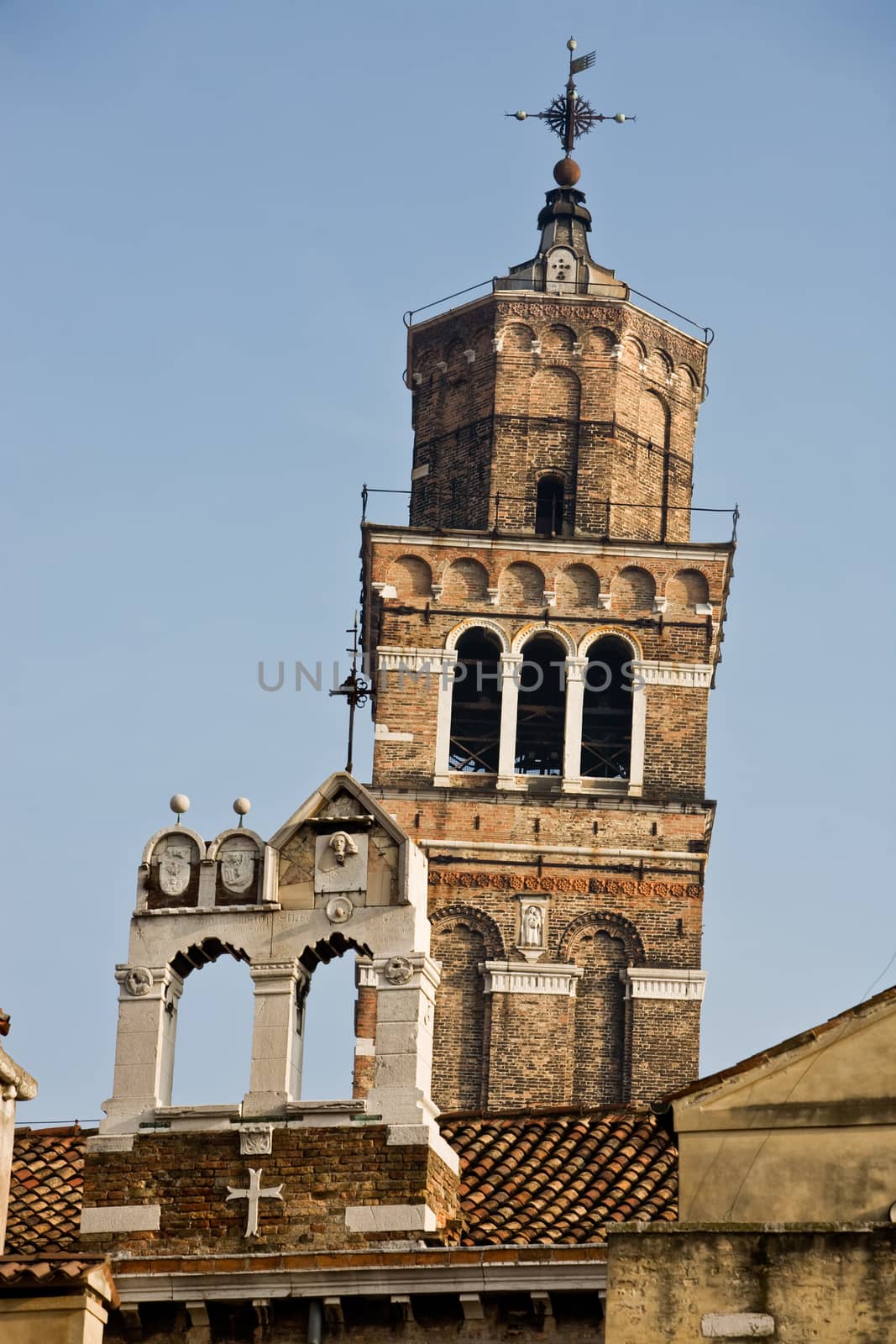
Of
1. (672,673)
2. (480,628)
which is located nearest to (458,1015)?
(480,628)

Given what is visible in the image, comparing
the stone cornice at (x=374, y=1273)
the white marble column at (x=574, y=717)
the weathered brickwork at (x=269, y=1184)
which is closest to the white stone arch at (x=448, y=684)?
the white marble column at (x=574, y=717)

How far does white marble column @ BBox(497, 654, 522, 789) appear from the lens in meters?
51.9

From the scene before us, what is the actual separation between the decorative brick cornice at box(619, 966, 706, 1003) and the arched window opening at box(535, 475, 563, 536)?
8.72m

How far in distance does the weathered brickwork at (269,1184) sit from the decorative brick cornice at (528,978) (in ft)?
85.8

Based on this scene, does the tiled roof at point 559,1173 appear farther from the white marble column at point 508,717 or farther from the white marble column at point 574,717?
the white marble column at point 574,717

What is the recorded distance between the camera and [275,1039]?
24.4m

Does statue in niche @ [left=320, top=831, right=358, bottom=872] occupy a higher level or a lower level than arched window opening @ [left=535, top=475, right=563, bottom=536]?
lower

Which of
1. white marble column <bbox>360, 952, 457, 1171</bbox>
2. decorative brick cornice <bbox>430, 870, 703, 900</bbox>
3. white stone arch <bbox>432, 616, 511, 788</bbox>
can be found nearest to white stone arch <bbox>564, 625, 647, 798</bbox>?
white stone arch <bbox>432, 616, 511, 788</bbox>

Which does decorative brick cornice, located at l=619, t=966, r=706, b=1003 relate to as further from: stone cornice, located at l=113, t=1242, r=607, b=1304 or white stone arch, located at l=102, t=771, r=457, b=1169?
stone cornice, located at l=113, t=1242, r=607, b=1304

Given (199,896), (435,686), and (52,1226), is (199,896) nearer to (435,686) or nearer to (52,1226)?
(52,1226)

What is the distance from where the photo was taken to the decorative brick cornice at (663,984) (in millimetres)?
50200

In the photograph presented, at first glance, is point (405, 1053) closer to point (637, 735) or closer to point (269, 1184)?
point (269, 1184)

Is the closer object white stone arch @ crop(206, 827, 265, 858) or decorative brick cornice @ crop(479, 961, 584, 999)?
white stone arch @ crop(206, 827, 265, 858)

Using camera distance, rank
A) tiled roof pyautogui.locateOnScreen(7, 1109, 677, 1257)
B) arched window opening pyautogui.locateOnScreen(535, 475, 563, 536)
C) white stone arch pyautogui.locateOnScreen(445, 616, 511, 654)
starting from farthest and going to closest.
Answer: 1. arched window opening pyautogui.locateOnScreen(535, 475, 563, 536)
2. white stone arch pyautogui.locateOnScreen(445, 616, 511, 654)
3. tiled roof pyautogui.locateOnScreen(7, 1109, 677, 1257)
